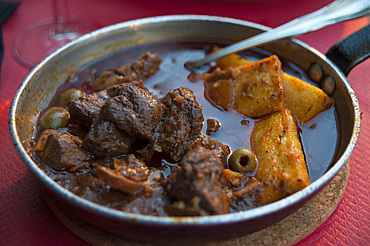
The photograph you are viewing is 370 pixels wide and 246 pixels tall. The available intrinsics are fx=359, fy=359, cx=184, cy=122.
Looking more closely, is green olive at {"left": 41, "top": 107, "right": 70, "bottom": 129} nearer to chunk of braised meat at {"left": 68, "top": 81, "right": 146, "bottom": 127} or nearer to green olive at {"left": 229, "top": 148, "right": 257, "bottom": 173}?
chunk of braised meat at {"left": 68, "top": 81, "right": 146, "bottom": 127}

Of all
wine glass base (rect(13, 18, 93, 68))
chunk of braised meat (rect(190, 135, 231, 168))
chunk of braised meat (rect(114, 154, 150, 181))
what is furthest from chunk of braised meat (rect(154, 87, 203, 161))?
wine glass base (rect(13, 18, 93, 68))

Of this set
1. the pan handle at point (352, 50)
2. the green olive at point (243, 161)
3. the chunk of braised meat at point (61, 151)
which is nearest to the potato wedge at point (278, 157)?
the green olive at point (243, 161)

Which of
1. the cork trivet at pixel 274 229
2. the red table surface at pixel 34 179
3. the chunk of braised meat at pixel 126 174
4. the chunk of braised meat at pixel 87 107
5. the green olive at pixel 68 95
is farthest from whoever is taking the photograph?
the green olive at pixel 68 95

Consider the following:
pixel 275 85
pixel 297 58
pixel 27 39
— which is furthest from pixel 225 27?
pixel 27 39

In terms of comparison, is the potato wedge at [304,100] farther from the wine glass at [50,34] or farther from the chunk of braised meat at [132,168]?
the wine glass at [50,34]

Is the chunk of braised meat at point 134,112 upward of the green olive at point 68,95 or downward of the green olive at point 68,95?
upward

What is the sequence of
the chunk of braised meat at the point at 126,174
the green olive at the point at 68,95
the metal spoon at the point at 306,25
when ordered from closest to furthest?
the chunk of braised meat at the point at 126,174 < the green olive at the point at 68,95 < the metal spoon at the point at 306,25

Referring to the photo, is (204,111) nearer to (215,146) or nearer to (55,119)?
(215,146)
